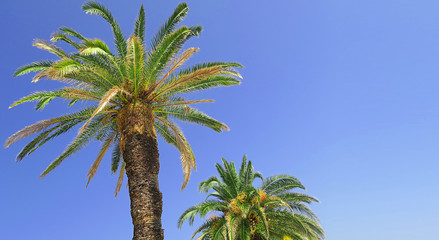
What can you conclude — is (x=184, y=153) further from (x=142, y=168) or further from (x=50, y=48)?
(x=50, y=48)

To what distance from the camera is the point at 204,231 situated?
21.6 m

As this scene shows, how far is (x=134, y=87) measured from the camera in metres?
13.2

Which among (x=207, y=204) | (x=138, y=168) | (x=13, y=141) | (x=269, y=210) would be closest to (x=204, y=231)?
(x=207, y=204)

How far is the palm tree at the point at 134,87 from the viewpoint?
40.0ft

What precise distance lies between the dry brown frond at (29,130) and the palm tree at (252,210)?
929 centimetres

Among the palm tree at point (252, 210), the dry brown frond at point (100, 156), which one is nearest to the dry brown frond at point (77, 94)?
the dry brown frond at point (100, 156)

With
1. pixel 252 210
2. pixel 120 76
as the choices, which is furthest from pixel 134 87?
pixel 252 210

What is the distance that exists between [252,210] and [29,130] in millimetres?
11820

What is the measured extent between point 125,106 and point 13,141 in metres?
4.65

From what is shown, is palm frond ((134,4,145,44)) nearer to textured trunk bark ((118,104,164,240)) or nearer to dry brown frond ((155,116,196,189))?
textured trunk bark ((118,104,164,240))

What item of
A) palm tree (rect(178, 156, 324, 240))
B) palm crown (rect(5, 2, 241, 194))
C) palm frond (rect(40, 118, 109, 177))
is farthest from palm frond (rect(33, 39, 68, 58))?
palm tree (rect(178, 156, 324, 240))

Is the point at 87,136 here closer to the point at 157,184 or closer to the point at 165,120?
the point at 165,120

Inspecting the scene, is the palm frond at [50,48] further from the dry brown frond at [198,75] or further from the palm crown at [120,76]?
the dry brown frond at [198,75]

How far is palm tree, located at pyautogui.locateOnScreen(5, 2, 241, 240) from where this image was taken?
12.2 meters
